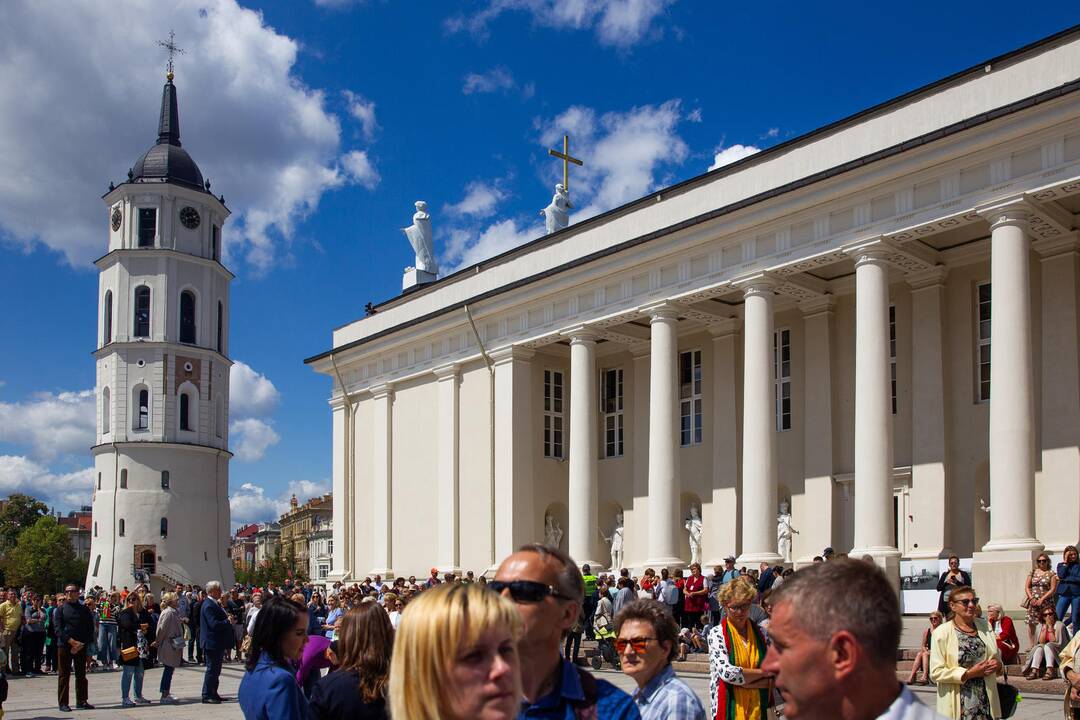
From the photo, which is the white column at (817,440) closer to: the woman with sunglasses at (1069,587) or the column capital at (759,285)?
the column capital at (759,285)

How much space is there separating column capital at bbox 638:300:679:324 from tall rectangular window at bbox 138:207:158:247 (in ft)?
158

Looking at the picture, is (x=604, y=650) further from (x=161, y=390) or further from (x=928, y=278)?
(x=161, y=390)

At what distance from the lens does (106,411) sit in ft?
217

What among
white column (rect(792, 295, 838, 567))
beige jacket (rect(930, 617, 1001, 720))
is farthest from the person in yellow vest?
beige jacket (rect(930, 617, 1001, 720))

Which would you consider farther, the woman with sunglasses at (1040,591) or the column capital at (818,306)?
the column capital at (818,306)

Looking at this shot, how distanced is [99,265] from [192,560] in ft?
63.1

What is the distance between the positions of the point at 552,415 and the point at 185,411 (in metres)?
39.6

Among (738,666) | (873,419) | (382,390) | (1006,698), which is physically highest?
(382,390)

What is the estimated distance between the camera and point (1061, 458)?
72.6ft

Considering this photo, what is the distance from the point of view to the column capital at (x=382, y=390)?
123 feet

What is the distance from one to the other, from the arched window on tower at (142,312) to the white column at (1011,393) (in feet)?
183

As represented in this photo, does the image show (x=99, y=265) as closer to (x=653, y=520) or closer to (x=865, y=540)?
(x=653, y=520)

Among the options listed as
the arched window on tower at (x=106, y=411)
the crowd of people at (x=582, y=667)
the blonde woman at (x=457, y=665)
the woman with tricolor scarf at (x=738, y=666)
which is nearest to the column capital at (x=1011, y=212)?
the crowd of people at (x=582, y=667)

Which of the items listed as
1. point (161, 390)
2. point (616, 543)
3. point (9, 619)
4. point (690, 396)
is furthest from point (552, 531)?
point (161, 390)
